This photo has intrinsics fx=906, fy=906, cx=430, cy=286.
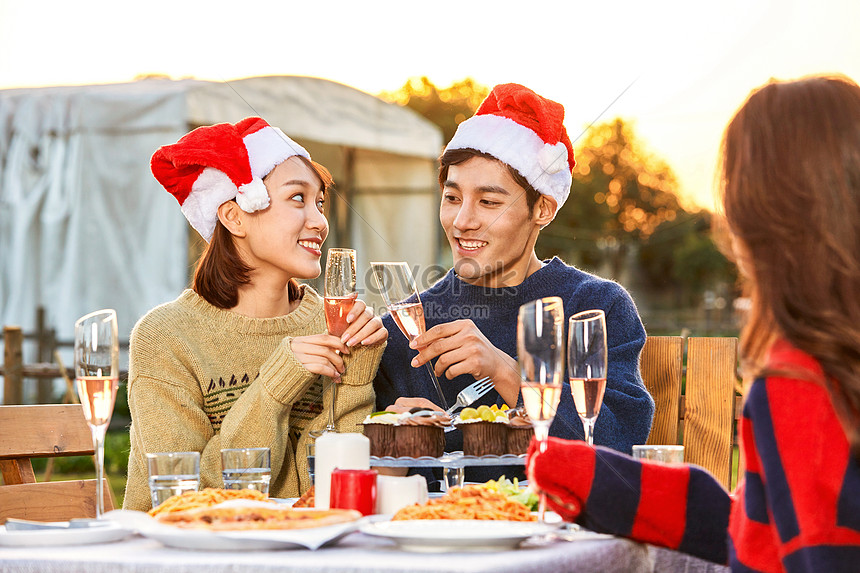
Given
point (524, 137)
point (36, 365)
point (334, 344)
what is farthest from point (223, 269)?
point (36, 365)

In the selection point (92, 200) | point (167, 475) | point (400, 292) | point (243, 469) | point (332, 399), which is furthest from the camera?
point (92, 200)

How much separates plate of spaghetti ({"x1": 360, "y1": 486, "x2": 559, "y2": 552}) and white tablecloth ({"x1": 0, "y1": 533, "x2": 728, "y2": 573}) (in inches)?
0.8

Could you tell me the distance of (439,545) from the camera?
3.81 ft

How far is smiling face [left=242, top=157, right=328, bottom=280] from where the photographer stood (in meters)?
2.51

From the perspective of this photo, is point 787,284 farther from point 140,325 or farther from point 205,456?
point 140,325

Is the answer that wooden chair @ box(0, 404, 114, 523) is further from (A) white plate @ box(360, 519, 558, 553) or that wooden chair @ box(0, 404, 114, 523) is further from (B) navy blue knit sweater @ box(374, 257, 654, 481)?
(A) white plate @ box(360, 519, 558, 553)

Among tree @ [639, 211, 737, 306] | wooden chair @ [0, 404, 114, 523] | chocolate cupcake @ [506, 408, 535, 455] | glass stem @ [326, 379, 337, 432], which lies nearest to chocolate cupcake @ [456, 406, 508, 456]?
chocolate cupcake @ [506, 408, 535, 455]

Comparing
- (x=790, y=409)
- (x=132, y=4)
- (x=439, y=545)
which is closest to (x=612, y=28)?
(x=790, y=409)

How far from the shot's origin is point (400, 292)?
198cm

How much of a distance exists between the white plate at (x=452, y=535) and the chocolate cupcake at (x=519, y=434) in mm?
490

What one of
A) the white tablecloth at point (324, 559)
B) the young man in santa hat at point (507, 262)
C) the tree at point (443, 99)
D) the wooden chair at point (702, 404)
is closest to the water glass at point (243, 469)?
the white tablecloth at point (324, 559)

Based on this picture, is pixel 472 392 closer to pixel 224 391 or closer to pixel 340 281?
pixel 340 281

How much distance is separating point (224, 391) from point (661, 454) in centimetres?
125

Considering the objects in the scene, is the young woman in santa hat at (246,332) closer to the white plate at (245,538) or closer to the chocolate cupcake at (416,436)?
the chocolate cupcake at (416,436)
